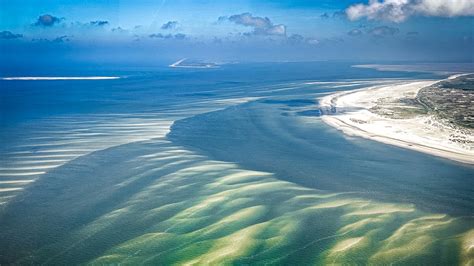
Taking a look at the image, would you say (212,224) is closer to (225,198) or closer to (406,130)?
(225,198)

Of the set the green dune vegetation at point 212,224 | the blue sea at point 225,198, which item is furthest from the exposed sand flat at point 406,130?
the green dune vegetation at point 212,224

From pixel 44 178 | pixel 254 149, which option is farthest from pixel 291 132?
pixel 44 178

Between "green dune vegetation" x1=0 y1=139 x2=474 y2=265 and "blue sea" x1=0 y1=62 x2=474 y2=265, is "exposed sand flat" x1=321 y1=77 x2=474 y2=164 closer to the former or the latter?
"blue sea" x1=0 y1=62 x2=474 y2=265

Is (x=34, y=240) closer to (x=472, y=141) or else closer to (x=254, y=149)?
(x=254, y=149)

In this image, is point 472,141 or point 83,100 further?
point 83,100

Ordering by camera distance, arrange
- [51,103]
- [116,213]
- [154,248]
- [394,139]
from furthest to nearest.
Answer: [51,103]
[394,139]
[116,213]
[154,248]

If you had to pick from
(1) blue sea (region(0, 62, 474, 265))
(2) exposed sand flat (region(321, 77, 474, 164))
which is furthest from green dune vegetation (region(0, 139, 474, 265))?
(2) exposed sand flat (region(321, 77, 474, 164))
